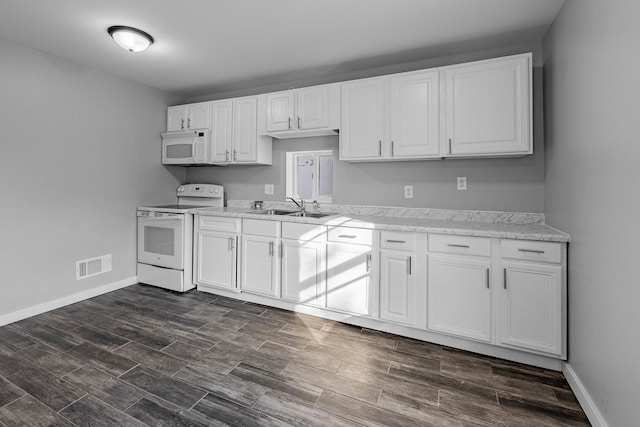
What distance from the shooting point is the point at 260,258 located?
3066 mm

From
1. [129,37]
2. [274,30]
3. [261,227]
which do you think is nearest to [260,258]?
[261,227]

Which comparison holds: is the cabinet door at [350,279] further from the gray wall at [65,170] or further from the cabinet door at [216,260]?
the gray wall at [65,170]

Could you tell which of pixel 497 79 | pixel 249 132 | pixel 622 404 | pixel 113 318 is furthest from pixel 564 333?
pixel 113 318

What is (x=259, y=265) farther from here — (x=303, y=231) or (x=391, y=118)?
(x=391, y=118)

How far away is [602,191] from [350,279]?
1.71 metres

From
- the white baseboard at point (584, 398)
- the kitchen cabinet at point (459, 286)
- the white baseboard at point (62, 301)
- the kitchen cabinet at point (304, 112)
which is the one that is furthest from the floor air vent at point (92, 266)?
the white baseboard at point (584, 398)

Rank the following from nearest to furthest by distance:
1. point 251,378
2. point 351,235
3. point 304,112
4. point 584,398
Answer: point 584,398
point 251,378
point 351,235
point 304,112

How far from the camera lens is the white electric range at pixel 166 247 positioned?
3.41 meters

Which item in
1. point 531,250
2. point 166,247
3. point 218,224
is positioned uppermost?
point 218,224

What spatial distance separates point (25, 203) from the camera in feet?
8.96

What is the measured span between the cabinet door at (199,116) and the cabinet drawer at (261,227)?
1.40 m

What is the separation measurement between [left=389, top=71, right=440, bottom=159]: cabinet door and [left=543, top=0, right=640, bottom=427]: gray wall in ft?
2.70

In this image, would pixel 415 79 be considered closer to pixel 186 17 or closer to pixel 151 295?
pixel 186 17

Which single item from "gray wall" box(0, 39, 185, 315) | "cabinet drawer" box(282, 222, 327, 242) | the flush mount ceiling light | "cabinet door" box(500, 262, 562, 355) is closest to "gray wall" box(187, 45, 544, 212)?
"cabinet drawer" box(282, 222, 327, 242)
